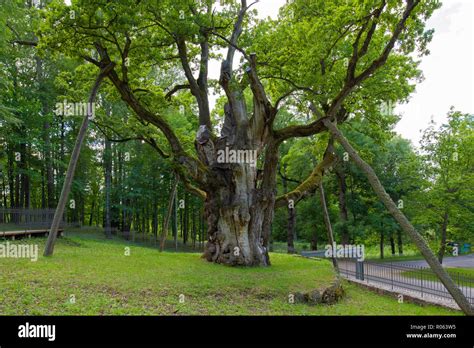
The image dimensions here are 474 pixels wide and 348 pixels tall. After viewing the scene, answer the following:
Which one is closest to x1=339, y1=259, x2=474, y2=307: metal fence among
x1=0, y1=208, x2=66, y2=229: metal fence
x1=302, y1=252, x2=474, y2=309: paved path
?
x1=302, y1=252, x2=474, y2=309: paved path

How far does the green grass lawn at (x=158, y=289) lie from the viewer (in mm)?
6734

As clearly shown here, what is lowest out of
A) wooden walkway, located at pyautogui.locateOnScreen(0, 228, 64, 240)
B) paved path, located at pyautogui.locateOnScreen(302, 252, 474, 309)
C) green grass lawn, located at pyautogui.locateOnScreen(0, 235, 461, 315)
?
paved path, located at pyautogui.locateOnScreen(302, 252, 474, 309)

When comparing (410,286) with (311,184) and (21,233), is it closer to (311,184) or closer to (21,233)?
(311,184)

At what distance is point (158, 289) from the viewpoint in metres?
8.05

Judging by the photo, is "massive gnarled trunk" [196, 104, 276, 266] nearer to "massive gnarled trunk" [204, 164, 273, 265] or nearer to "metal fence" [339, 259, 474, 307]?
"massive gnarled trunk" [204, 164, 273, 265]

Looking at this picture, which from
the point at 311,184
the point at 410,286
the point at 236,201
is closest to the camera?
the point at 236,201

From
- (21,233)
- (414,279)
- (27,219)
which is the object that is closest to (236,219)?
(414,279)

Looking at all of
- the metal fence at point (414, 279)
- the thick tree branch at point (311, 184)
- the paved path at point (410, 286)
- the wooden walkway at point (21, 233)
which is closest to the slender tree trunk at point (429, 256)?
the paved path at point (410, 286)

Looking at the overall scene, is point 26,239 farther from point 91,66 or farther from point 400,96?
point 400,96

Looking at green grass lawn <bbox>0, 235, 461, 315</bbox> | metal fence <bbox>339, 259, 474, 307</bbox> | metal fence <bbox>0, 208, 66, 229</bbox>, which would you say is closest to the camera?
green grass lawn <bbox>0, 235, 461, 315</bbox>

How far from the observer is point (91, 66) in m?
14.3

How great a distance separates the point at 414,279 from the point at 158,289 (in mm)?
11024

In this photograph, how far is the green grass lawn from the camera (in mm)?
6734

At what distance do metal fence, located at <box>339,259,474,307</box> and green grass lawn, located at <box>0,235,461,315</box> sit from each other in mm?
1580
